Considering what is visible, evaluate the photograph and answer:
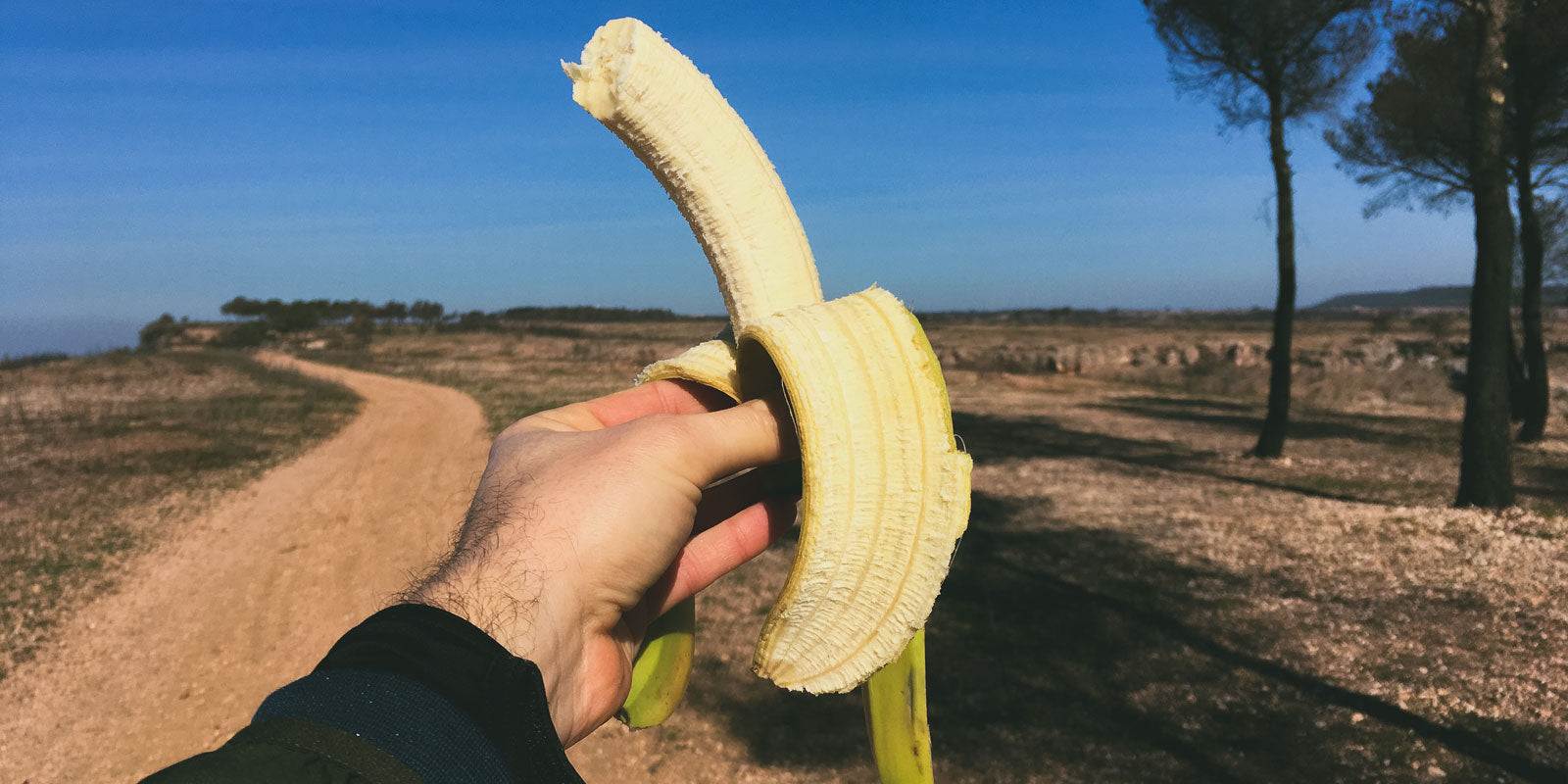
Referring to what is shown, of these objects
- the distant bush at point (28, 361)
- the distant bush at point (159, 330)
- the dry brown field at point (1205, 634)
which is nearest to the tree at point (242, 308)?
the distant bush at point (159, 330)

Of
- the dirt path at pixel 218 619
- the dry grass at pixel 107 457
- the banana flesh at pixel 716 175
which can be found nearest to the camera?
the banana flesh at pixel 716 175

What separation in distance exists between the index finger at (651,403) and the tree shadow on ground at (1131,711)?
302 cm

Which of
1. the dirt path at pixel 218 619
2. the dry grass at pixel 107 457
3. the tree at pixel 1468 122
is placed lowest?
the dirt path at pixel 218 619

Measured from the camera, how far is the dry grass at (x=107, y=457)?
7125mm

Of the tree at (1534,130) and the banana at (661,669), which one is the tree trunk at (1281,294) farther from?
the banana at (661,669)

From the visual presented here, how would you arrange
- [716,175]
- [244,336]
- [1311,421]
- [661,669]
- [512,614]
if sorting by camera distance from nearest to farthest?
[512,614] → [716,175] → [661,669] → [1311,421] → [244,336]

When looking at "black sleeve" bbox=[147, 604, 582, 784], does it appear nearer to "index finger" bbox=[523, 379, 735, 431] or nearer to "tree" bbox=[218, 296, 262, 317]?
"index finger" bbox=[523, 379, 735, 431]

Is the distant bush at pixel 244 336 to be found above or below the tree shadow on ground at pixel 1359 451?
above

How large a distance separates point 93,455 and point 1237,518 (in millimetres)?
15610

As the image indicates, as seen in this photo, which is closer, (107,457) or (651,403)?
(651,403)

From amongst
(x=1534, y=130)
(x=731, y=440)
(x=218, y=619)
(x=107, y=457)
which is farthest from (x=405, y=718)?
(x=1534, y=130)

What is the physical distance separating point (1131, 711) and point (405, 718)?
15.2 ft

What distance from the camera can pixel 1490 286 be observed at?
7984mm

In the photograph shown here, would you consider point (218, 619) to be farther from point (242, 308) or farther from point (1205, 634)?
point (242, 308)
